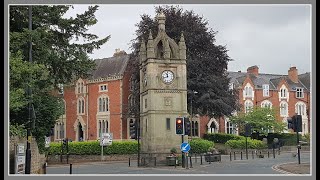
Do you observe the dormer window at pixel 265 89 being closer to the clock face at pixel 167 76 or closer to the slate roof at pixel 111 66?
the slate roof at pixel 111 66

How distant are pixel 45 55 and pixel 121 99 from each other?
30974 millimetres

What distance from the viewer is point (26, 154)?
20.2 meters

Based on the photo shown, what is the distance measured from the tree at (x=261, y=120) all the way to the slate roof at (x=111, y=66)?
40.0 ft

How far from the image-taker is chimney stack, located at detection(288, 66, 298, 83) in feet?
209

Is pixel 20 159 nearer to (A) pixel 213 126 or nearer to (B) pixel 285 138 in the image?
(B) pixel 285 138

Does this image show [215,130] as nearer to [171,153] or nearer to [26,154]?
[171,153]

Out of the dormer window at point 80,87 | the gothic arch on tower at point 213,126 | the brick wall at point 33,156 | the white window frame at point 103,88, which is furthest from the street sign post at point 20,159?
the gothic arch on tower at point 213,126

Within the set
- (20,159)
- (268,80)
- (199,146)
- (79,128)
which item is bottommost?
(199,146)

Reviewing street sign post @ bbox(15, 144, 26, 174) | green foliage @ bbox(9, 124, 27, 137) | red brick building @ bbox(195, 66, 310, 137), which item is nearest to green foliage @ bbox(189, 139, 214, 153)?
red brick building @ bbox(195, 66, 310, 137)

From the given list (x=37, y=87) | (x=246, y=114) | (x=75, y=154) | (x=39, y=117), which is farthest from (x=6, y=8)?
(x=246, y=114)

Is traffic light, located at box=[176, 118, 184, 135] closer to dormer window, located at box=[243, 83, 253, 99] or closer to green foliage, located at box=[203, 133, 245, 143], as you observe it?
green foliage, located at box=[203, 133, 245, 143]

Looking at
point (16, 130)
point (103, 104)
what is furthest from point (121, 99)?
point (16, 130)

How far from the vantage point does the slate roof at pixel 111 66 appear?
55.0 metres

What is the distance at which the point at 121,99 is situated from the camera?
54344 millimetres
